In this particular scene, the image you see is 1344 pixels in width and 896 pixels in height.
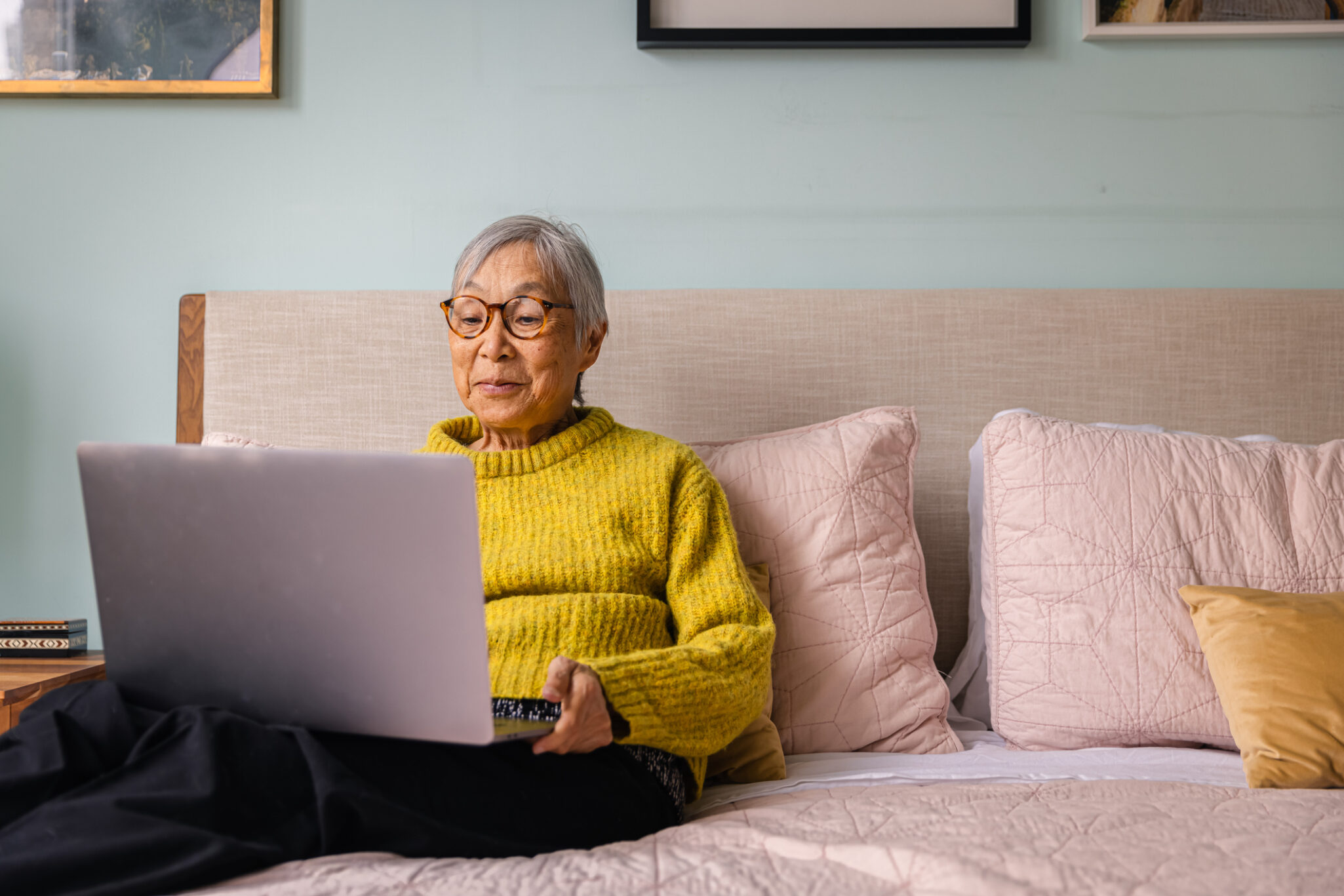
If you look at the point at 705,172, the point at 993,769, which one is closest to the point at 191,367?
the point at 705,172

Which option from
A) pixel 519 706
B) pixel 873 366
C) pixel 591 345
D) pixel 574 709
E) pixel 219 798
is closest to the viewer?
pixel 219 798

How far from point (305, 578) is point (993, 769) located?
88cm

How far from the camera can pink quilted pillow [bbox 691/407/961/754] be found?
1.32m

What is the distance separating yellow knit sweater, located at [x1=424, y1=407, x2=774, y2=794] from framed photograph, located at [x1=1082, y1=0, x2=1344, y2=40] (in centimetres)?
122

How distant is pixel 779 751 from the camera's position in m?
1.21

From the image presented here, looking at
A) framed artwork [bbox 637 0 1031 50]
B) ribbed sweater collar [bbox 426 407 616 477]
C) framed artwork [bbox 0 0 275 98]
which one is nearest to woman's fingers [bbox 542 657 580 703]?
ribbed sweater collar [bbox 426 407 616 477]

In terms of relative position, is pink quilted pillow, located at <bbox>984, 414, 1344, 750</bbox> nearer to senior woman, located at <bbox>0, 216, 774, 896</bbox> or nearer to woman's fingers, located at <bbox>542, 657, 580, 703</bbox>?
senior woman, located at <bbox>0, 216, 774, 896</bbox>

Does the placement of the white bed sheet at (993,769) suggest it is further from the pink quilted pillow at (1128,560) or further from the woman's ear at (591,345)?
the woman's ear at (591,345)

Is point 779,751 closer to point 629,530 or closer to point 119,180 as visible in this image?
point 629,530

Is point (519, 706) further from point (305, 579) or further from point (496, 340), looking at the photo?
point (496, 340)

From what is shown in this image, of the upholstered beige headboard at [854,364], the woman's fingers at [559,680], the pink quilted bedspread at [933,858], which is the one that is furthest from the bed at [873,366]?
the woman's fingers at [559,680]

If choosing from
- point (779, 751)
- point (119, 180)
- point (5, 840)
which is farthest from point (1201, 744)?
point (119, 180)

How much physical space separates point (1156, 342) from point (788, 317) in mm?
635

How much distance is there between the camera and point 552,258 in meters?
1.34
